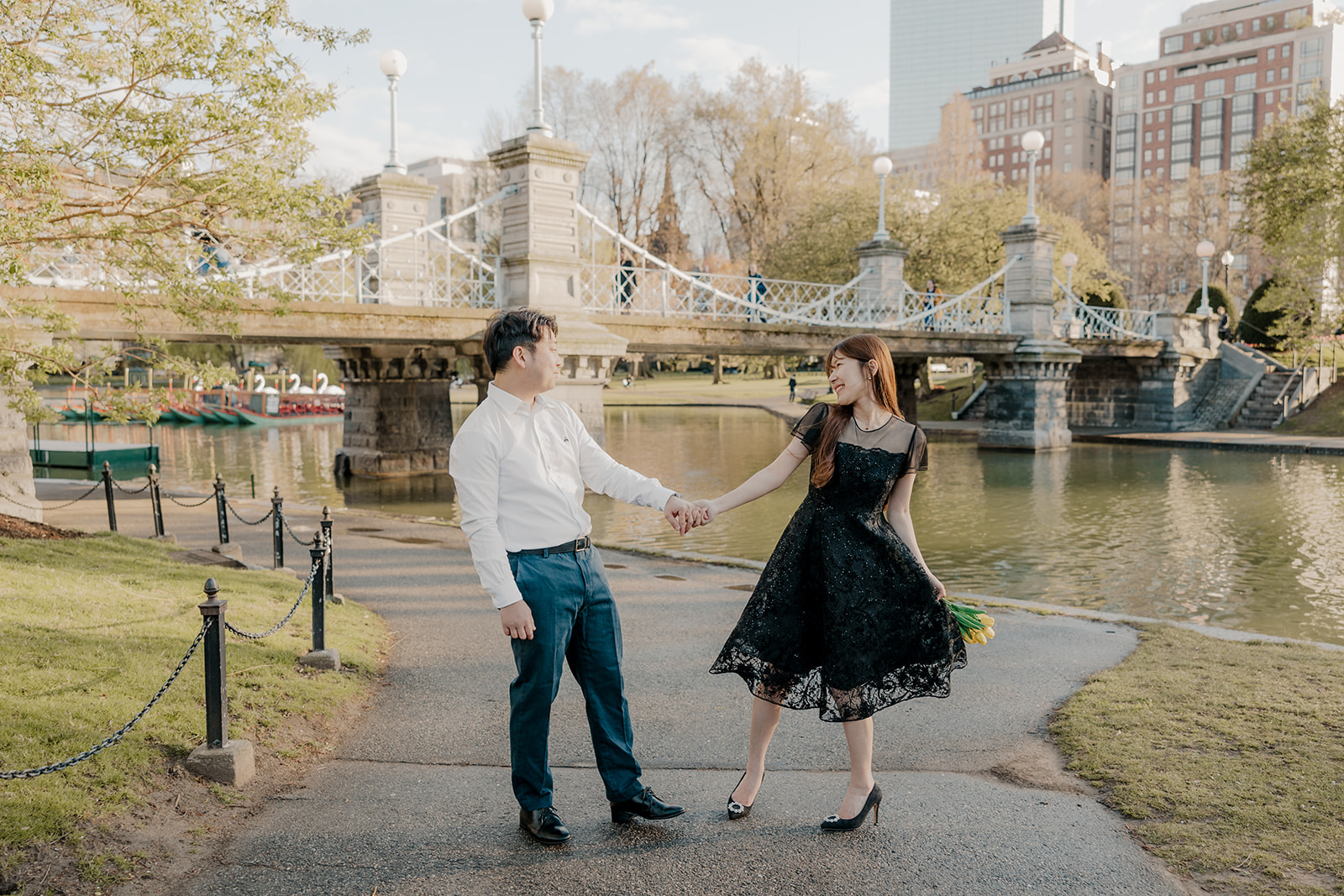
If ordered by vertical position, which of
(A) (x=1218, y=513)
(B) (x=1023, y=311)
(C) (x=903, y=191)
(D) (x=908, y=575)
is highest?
(C) (x=903, y=191)

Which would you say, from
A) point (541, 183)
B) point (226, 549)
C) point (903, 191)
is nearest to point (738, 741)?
point (226, 549)

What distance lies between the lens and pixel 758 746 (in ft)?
11.9

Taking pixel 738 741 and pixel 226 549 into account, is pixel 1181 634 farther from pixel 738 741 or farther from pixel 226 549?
pixel 226 549

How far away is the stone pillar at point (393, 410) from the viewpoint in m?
20.0

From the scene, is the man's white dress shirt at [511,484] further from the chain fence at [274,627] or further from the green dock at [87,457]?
the green dock at [87,457]

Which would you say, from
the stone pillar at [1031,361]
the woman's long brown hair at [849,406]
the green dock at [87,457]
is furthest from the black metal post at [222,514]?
the stone pillar at [1031,361]

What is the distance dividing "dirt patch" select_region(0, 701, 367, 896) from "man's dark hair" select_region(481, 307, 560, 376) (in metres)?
1.91

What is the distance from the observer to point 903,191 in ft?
108

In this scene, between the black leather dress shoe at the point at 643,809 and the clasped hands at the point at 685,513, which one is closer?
the black leather dress shoe at the point at 643,809

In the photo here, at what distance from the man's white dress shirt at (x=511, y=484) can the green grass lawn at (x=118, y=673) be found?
168 centimetres

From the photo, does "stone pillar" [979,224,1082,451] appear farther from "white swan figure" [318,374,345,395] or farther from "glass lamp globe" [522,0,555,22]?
"white swan figure" [318,374,345,395]

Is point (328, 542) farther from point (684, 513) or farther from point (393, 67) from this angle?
point (393, 67)

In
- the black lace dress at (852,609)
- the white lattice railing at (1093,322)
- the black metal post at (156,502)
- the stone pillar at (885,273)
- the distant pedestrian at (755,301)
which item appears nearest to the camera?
the black lace dress at (852,609)

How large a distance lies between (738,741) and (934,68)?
631 ft
